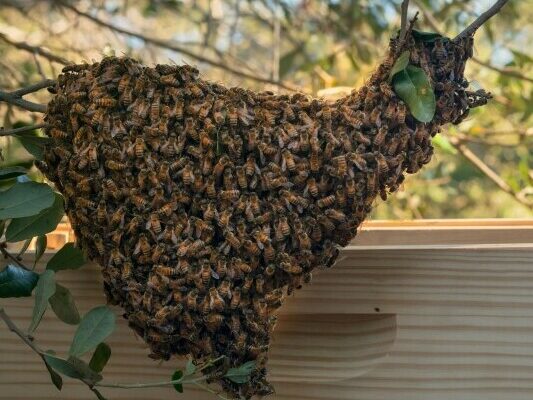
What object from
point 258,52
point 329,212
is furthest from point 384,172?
point 258,52

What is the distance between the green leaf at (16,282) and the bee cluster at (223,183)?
65mm

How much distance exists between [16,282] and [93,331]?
0.09 meters

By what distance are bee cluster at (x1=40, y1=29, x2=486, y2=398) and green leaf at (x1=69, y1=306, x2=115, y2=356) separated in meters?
0.03

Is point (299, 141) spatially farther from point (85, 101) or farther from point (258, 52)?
point (258, 52)

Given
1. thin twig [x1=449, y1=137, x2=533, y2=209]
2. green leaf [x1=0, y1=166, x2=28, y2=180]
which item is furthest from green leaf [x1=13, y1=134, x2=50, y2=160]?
thin twig [x1=449, y1=137, x2=533, y2=209]

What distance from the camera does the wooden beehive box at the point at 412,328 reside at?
732 mm

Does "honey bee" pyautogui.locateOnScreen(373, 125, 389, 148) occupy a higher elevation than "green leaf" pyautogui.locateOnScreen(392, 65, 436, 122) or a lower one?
lower

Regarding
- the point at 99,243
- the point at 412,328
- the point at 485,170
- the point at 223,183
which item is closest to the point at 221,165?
the point at 223,183

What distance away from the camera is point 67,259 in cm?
74

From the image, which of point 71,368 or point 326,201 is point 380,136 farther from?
point 71,368

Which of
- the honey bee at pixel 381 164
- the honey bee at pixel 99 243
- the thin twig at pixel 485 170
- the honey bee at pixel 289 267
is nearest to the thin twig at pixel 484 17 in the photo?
the honey bee at pixel 381 164

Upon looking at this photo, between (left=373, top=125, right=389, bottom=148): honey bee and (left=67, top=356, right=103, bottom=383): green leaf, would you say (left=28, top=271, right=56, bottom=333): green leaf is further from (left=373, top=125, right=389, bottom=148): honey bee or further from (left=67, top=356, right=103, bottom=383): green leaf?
(left=373, top=125, right=389, bottom=148): honey bee

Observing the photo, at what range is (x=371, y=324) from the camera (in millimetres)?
762

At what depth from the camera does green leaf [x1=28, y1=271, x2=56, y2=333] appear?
2.17 feet
